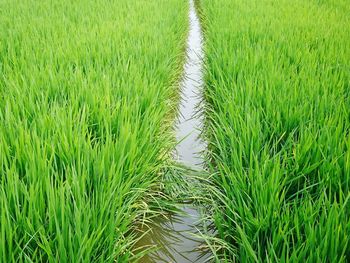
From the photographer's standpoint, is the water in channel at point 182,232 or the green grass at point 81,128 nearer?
the green grass at point 81,128

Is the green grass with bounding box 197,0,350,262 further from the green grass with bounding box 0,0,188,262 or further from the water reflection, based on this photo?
the green grass with bounding box 0,0,188,262

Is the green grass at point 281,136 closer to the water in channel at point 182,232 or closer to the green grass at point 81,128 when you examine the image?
the water in channel at point 182,232

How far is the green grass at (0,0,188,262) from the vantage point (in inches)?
37.2

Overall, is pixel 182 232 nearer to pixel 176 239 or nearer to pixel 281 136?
pixel 176 239

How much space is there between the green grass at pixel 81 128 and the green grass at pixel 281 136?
360 mm

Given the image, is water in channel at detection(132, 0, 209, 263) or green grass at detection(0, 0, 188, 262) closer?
green grass at detection(0, 0, 188, 262)

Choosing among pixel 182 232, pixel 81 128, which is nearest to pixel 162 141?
pixel 81 128

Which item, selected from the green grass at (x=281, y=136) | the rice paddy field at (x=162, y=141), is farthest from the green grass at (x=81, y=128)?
the green grass at (x=281, y=136)

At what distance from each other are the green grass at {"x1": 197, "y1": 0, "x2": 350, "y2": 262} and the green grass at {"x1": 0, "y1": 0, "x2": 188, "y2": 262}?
360mm

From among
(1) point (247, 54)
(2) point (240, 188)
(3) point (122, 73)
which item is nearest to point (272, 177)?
(2) point (240, 188)

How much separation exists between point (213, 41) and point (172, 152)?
1858mm

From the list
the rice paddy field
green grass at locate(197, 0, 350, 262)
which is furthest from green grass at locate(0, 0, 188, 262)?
green grass at locate(197, 0, 350, 262)

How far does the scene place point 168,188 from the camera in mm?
1585

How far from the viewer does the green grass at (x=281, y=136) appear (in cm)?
101
